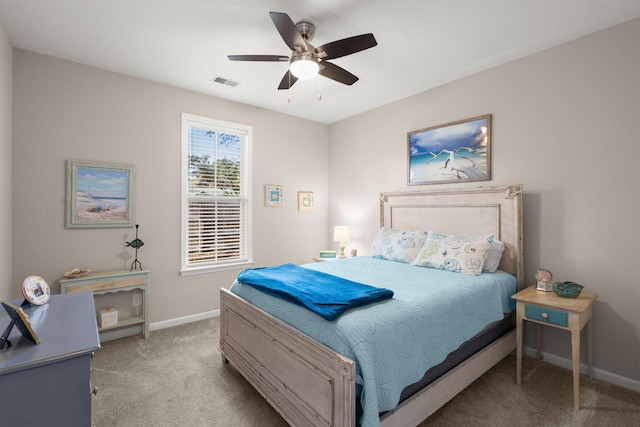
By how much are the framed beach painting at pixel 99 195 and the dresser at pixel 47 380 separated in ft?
6.69

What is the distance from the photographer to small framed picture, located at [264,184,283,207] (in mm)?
4293

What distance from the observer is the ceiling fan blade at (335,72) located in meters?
2.40

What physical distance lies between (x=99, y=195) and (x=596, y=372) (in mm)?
4735

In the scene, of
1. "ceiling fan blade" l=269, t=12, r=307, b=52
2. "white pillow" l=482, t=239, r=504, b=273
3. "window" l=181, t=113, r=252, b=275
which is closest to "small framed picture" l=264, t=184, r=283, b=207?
"window" l=181, t=113, r=252, b=275

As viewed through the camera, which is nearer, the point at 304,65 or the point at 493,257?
the point at 304,65

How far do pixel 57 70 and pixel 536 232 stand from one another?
471cm

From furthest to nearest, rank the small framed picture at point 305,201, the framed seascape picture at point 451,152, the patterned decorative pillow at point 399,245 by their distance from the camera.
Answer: the small framed picture at point 305,201
the patterned decorative pillow at point 399,245
the framed seascape picture at point 451,152

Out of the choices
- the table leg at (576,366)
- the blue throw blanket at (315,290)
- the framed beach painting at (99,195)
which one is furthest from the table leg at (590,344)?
the framed beach painting at (99,195)

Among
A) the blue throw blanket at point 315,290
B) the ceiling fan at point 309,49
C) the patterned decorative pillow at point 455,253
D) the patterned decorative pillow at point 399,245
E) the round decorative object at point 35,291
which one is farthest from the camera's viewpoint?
the patterned decorative pillow at point 399,245

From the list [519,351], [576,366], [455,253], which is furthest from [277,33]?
[576,366]

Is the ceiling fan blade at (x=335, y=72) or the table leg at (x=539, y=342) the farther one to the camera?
the table leg at (x=539, y=342)

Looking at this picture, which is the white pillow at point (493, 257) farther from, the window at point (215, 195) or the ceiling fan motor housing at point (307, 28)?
the window at point (215, 195)

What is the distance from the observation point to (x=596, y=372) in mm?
2477

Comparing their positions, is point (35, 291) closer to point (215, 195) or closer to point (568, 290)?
point (215, 195)
